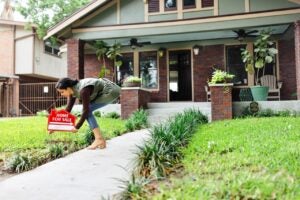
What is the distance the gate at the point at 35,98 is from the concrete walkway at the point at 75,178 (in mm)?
16460

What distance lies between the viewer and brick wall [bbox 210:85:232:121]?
11156 mm

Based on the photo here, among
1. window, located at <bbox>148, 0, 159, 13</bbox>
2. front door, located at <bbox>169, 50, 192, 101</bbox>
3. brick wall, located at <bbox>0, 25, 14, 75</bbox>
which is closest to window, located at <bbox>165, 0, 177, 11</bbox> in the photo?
window, located at <bbox>148, 0, 159, 13</bbox>

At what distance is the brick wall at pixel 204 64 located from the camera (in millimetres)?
15297

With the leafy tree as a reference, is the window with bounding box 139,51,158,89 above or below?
below

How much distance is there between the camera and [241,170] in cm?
362

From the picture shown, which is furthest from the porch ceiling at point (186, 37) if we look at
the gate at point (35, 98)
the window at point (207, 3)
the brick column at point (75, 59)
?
the gate at point (35, 98)

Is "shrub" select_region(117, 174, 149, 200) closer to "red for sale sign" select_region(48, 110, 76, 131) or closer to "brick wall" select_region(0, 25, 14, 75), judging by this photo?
"red for sale sign" select_region(48, 110, 76, 131)

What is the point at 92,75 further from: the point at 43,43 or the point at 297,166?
the point at 297,166

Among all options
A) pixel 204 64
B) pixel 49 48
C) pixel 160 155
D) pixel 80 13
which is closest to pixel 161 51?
pixel 204 64

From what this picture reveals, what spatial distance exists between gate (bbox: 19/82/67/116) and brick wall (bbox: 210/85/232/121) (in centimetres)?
1247

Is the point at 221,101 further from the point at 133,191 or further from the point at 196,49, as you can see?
the point at 133,191

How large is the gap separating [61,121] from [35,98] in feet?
56.4

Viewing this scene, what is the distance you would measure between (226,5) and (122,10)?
3.89 m

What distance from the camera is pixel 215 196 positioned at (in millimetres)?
2838
